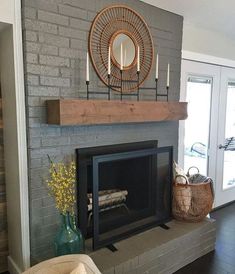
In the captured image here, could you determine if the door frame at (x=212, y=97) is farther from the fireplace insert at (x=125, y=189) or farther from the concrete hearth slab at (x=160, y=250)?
the concrete hearth slab at (x=160, y=250)

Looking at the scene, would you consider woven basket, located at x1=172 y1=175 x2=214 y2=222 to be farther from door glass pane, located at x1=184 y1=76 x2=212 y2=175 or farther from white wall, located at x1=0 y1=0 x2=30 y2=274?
white wall, located at x1=0 y1=0 x2=30 y2=274

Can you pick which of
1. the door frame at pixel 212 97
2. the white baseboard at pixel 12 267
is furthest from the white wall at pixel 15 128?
the door frame at pixel 212 97

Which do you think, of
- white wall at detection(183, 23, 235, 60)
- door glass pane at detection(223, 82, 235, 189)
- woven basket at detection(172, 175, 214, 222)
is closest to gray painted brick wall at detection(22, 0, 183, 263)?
woven basket at detection(172, 175, 214, 222)

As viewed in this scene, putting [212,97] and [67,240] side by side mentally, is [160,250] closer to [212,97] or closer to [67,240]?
[67,240]

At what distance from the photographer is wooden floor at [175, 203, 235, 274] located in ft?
7.78

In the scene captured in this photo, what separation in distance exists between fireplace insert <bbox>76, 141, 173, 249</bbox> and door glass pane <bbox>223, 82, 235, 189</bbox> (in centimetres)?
151

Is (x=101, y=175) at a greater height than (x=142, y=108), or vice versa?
(x=142, y=108)

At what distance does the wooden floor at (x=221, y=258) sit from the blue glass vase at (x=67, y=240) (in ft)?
3.35

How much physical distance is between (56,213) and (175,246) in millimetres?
1083

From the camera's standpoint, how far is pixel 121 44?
2377 mm

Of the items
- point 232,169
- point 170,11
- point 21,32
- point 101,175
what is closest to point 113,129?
point 101,175

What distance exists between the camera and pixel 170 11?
2.70 m

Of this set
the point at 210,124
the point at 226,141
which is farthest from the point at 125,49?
the point at 226,141

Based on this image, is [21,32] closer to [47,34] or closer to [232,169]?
[47,34]
